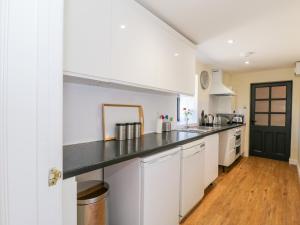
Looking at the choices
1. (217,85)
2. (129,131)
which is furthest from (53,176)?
(217,85)

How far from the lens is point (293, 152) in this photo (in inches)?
170

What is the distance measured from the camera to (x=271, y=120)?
4.61 meters

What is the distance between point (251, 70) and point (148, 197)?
4.52 meters

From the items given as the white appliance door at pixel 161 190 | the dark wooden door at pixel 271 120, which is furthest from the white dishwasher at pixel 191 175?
the dark wooden door at pixel 271 120

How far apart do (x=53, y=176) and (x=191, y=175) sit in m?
1.66

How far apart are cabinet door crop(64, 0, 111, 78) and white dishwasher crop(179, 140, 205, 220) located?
1.21m

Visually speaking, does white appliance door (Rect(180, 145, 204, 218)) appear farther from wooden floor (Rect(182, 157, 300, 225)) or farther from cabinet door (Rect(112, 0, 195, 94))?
cabinet door (Rect(112, 0, 195, 94))

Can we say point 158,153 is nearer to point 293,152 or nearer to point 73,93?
point 73,93

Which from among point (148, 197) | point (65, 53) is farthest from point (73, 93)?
point (148, 197)

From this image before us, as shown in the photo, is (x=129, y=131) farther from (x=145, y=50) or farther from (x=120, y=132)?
(x=145, y=50)

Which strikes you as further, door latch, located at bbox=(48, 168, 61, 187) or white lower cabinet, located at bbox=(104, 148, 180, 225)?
white lower cabinet, located at bbox=(104, 148, 180, 225)

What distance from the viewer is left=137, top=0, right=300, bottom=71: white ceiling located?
178 centimetres

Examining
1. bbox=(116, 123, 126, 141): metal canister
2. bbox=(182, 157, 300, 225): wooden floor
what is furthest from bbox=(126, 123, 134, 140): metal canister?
bbox=(182, 157, 300, 225): wooden floor

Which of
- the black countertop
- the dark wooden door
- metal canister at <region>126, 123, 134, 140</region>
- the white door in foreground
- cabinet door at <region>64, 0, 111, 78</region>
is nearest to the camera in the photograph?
the white door in foreground
